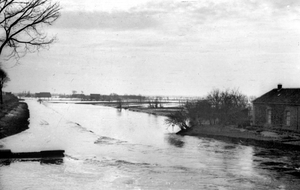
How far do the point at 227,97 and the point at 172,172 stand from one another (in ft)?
109

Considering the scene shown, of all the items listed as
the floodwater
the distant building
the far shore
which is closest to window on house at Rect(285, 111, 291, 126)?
the distant building

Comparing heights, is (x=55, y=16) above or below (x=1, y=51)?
above

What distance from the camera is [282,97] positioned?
39.7 metres

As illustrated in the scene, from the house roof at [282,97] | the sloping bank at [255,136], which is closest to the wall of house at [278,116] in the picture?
the house roof at [282,97]

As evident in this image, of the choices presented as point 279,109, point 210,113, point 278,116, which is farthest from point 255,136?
point 210,113

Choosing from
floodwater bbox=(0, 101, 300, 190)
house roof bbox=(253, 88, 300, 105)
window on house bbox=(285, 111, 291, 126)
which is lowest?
floodwater bbox=(0, 101, 300, 190)

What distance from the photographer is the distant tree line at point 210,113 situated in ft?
150

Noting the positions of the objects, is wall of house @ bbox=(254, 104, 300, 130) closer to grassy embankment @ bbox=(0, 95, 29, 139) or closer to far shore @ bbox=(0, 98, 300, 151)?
far shore @ bbox=(0, 98, 300, 151)

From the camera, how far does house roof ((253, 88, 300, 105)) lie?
37.2 meters

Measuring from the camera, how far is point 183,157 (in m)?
24.0

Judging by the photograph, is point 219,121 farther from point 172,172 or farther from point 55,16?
point 55,16

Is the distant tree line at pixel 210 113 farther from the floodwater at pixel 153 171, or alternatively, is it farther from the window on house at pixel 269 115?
the floodwater at pixel 153 171

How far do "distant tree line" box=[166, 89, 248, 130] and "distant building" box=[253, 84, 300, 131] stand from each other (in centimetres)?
373

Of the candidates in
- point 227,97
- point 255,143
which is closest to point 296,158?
point 255,143
